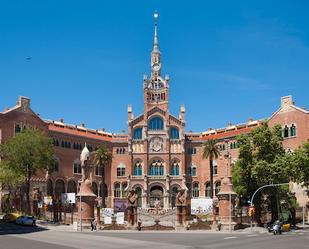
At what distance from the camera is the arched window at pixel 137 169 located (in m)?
96.9

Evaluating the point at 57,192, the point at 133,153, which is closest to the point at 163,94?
the point at 133,153

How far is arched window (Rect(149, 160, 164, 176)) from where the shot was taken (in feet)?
318

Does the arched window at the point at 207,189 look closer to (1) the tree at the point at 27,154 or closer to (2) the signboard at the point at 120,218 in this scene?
(1) the tree at the point at 27,154

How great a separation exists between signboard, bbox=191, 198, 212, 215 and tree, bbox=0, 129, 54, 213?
2030cm

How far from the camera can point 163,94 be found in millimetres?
100875

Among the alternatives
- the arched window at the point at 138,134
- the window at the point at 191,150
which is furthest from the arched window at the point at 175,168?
the arched window at the point at 138,134

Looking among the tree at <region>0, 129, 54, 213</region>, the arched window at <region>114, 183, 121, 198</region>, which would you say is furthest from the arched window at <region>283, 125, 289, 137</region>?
the tree at <region>0, 129, 54, 213</region>

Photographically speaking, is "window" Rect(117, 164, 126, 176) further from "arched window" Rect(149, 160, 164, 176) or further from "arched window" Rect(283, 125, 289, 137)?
"arched window" Rect(283, 125, 289, 137)

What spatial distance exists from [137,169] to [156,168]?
354cm

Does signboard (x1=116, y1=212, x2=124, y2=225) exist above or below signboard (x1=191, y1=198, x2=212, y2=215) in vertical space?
below

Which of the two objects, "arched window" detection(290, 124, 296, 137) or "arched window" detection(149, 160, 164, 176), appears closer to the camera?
"arched window" detection(290, 124, 296, 137)

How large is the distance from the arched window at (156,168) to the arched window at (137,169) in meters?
1.86

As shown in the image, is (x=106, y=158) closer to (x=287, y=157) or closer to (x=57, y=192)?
(x=57, y=192)

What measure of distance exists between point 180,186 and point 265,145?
1399 inches
